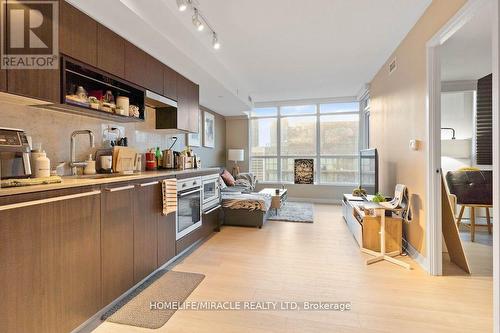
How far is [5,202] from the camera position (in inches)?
46.4

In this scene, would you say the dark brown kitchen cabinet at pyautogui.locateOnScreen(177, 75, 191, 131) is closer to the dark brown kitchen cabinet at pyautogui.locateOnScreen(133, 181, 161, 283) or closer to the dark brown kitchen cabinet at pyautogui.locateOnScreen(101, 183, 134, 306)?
the dark brown kitchen cabinet at pyautogui.locateOnScreen(133, 181, 161, 283)

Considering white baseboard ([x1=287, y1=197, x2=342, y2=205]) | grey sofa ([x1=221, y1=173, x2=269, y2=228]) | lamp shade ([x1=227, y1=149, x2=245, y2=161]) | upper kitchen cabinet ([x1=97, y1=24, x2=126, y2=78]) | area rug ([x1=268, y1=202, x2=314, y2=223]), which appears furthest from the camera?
lamp shade ([x1=227, y1=149, x2=245, y2=161])

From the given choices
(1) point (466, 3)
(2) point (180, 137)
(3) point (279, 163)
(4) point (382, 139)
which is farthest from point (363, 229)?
(3) point (279, 163)

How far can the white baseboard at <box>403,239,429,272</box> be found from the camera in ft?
8.28

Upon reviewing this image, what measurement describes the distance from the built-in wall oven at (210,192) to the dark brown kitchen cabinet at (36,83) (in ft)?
6.15

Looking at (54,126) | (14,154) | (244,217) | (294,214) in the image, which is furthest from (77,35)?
(294,214)

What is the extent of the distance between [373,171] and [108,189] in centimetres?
327

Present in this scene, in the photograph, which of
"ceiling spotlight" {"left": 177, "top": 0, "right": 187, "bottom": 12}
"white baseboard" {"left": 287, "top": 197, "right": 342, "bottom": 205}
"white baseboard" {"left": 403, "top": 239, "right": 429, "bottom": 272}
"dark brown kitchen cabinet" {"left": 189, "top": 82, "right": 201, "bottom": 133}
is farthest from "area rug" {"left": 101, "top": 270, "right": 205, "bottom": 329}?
"white baseboard" {"left": 287, "top": 197, "right": 342, "bottom": 205}

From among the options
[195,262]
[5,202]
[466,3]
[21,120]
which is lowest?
[195,262]

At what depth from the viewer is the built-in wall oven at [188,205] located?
274 centimetres

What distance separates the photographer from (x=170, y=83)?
3105 millimetres

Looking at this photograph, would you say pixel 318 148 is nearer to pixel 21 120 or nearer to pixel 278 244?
pixel 278 244

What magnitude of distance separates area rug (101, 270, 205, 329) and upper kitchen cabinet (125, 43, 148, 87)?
1956mm

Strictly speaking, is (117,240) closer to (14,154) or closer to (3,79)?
(14,154)
